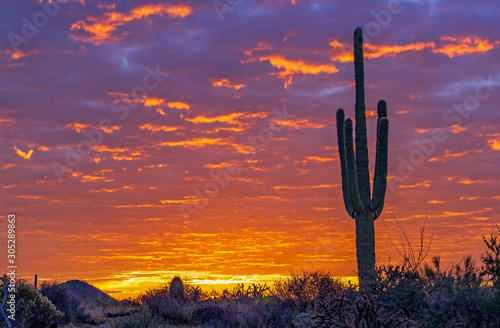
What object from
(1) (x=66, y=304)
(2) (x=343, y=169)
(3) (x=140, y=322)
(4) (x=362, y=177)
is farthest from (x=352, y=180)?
(1) (x=66, y=304)

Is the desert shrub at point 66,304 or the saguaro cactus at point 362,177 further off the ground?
the saguaro cactus at point 362,177

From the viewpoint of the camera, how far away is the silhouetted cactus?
57.1ft

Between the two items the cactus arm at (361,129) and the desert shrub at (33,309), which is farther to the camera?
the cactus arm at (361,129)

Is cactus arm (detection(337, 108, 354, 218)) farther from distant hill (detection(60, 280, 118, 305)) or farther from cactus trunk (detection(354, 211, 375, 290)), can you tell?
distant hill (detection(60, 280, 118, 305))

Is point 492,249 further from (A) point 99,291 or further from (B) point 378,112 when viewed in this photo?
(A) point 99,291

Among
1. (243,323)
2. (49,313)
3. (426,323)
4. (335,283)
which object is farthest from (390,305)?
(49,313)

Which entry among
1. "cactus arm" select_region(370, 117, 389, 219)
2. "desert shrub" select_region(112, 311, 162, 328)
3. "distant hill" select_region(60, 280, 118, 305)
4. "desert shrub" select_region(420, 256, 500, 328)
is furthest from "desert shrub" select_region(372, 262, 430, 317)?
"distant hill" select_region(60, 280, 118, 305)

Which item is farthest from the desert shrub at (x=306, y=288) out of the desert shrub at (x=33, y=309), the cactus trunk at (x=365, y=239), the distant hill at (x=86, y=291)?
the distant hill at (x=86, y=291)

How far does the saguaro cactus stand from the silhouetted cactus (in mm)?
5802

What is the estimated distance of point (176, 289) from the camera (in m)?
18.3

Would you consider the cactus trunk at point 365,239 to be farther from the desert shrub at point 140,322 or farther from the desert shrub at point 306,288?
the desert shrub at point 140,322

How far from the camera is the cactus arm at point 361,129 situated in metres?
17.7

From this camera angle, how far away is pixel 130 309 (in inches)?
667

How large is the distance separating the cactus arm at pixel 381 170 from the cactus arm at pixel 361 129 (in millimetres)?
265
